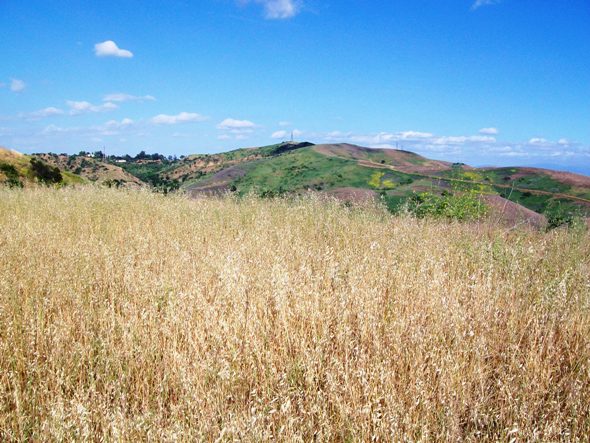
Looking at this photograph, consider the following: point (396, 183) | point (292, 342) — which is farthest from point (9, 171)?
point (292, 342)

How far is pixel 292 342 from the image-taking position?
3.19m

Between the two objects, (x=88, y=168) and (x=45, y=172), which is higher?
(x=88, y=168)

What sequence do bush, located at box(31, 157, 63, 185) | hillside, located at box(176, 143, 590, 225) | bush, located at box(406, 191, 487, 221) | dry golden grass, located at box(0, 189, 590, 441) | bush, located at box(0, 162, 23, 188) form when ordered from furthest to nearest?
bush, located at box(31, 157, 63, 185) → bush, located at box(0, 162, 23, 188) → hillside, located at box(176, 143, 590, 225) → bush, located at box(406, 191, 487, 221) → dry golden grass, located at box(0, 189, 590, 441)

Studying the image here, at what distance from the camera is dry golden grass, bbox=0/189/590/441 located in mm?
2217

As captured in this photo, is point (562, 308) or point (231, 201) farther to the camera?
point (231, 201)

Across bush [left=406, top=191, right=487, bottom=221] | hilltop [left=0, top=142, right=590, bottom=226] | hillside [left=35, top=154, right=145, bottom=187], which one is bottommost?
bush [left=406, top=191, right=487, bottom=221]

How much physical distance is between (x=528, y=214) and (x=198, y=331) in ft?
29.5

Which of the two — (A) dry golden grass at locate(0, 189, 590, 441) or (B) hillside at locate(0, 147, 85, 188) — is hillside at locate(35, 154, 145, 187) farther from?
(A) dry golden grass at locate(0, 189, 590, 441)

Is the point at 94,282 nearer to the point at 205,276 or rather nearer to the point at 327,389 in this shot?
the point at 205,276

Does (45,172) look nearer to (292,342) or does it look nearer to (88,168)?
(292,342)

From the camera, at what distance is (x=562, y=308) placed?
141 inches

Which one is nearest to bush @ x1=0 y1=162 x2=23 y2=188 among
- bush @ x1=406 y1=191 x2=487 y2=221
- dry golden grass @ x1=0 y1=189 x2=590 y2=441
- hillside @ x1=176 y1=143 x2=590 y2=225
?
hillside @ x1=176 y1=143 x2=590 y2=225

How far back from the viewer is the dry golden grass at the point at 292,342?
222 centimetres

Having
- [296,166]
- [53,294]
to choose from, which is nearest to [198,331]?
[53,294]
